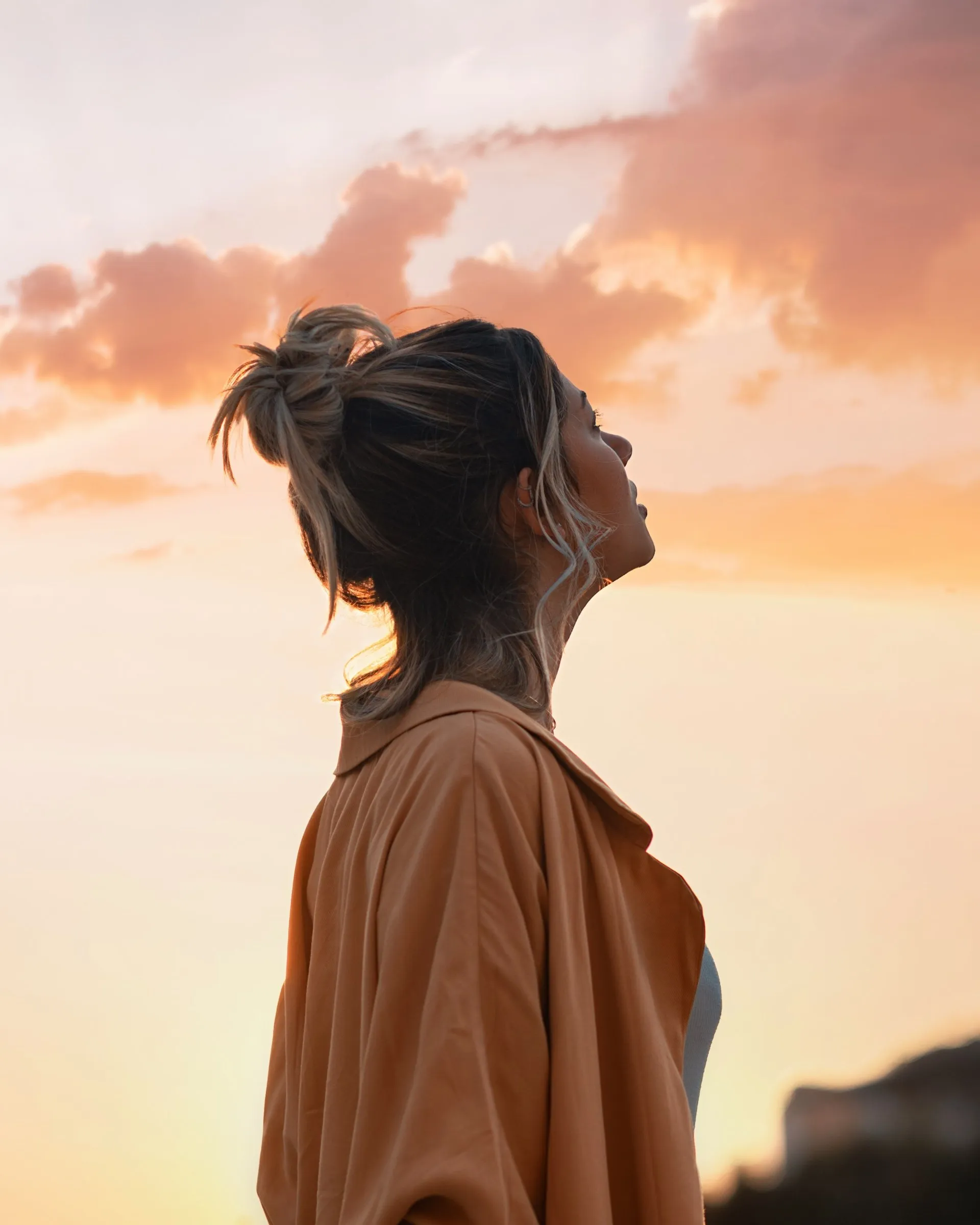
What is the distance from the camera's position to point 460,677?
1688mm

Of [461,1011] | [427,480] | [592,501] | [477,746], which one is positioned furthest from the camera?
[592,501]

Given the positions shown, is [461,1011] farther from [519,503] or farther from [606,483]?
[606,483]

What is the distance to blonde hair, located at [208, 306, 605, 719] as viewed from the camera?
178 cm

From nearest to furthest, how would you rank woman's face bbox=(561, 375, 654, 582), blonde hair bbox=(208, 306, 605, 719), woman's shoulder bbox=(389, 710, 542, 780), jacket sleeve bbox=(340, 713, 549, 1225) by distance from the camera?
jacket sleeve bbox=(340, 713, 549, 1225) < woman's shoulder bbox=(389, 710, 542, 780) < blonde hair bbox=(208, 306, 605, 719) < woman's face bbox=(561, 375, 654, 582)

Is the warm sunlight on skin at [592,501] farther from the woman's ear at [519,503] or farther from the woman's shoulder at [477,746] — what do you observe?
the woman's shoulder at [477,746]

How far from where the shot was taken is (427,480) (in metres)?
1.79

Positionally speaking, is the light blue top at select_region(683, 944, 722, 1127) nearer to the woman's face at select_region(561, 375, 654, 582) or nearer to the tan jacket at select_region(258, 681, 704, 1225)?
the tan jacket at select_region(258, 681, 704, 1225)

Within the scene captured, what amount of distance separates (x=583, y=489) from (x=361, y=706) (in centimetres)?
53

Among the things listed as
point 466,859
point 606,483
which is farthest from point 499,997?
point 606,483

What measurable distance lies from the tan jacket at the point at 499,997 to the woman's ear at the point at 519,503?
340 millimetres

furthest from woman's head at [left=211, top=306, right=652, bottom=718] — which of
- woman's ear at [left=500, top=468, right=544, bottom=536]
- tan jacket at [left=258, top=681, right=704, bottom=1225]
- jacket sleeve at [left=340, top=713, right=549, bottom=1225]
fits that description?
jacket sleeve at [left=340, top=713, right=549, bottom=1225]

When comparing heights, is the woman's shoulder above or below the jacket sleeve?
above

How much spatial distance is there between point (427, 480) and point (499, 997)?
81 cm

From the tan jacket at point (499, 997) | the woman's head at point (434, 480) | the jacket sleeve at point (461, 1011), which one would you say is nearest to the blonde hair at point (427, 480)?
the woman's head at point (434, 480)
